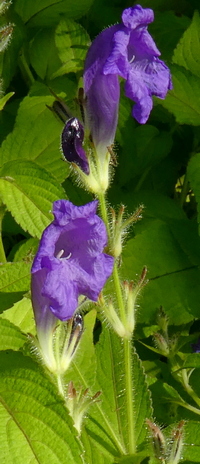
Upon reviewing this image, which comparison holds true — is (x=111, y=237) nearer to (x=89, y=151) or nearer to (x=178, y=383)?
(x=89, y=151)

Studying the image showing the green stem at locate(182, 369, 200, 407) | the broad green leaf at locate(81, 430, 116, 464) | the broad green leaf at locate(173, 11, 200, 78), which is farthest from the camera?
the broad green leaf at locate(173, 11, 200, 78)

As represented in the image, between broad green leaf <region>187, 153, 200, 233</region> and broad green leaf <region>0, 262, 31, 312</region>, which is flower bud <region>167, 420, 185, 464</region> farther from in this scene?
broad green leaf <region>187, 153, 200, 233</region>

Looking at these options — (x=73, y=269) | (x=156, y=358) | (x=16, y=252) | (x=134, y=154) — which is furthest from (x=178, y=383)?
(x=73, y=269)

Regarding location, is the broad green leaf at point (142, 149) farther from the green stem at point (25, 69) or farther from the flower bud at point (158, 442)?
the flower bud at point (158, 442)

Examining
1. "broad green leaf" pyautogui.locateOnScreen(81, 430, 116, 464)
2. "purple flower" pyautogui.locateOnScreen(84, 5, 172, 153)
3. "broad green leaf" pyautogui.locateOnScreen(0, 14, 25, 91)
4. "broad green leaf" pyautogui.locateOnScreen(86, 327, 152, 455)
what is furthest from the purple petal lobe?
"broad green leaf" pyautogui.locateOnScreen(0, 14, 25, 91)

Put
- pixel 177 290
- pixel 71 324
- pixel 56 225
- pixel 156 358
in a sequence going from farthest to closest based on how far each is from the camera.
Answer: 1. pixel 156 358
2. pixel 177 290
3. pixel 71 324
4. pixel 56 225

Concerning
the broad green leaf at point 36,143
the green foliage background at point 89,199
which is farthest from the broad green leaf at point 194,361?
the broad green leaf at point 36,143

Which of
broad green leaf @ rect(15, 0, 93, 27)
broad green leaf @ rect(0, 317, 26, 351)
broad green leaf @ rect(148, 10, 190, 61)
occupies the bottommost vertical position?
broad green leaf @ rect(0, 317, 26, 351)
